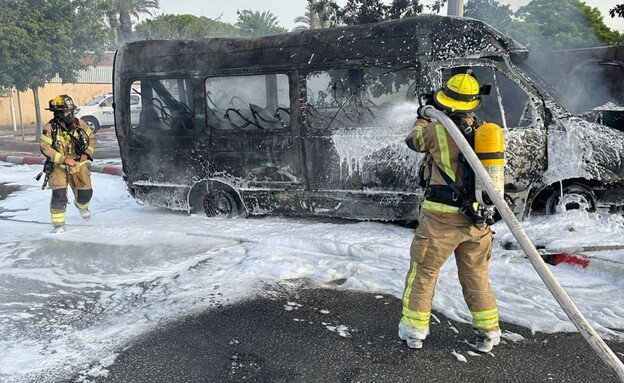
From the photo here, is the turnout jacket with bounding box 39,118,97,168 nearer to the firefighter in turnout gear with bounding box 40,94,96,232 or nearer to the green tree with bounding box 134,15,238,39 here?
the firefighter in turnout gear with bounding box 40,94,96,232

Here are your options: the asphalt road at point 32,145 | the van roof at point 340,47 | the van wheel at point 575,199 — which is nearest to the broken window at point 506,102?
the van roof at point 340,47

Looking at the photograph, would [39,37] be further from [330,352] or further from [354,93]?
[330,352]

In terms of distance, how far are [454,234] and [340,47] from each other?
3266mm

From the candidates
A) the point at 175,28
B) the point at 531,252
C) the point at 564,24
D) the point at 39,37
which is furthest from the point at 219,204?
the point at 175,28

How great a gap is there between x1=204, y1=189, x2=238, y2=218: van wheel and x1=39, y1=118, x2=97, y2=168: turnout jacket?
166 centimetres

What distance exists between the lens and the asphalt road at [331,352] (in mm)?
3195

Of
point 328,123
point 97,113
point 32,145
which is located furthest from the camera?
point 97,113

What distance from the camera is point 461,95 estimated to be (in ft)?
11.0

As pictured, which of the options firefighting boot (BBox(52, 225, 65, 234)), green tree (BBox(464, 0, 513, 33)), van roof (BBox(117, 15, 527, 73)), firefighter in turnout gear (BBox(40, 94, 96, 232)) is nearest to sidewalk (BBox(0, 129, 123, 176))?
firefighter in turnout gear (BBox(40, 94, 96, 232))

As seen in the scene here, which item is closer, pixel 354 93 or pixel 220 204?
pixel 354 93

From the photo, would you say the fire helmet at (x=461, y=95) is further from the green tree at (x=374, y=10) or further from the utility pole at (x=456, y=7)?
the green tree at (x=374, y=10)

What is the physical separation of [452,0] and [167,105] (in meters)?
4.52

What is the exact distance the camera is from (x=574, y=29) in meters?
18.4

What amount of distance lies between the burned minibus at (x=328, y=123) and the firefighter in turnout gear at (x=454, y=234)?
7.62ft
